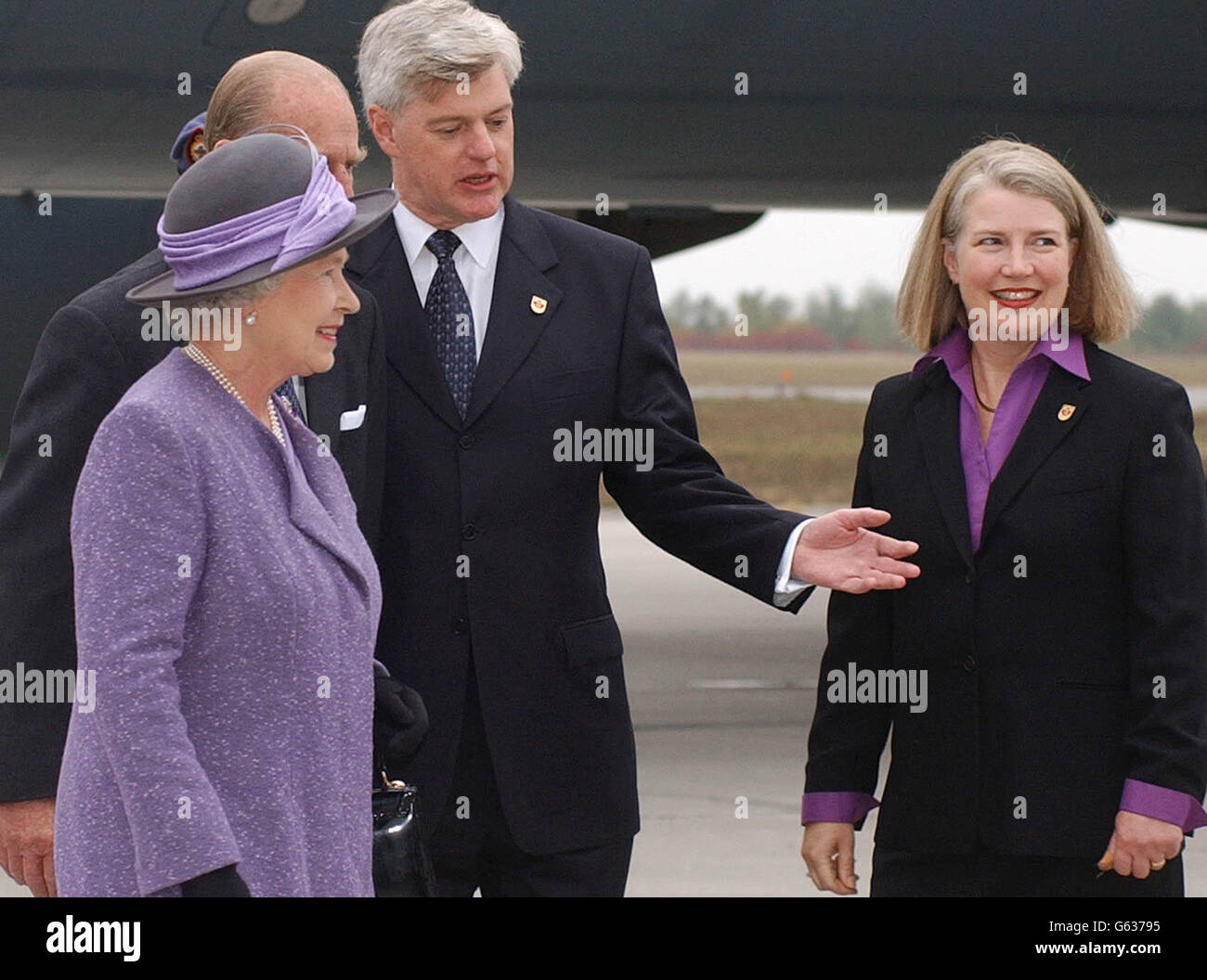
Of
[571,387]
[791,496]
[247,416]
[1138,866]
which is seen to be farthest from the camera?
[791,496]

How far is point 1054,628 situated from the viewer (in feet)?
7.94

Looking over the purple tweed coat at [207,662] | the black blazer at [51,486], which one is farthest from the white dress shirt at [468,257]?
the purple tweed coat at [207,662]

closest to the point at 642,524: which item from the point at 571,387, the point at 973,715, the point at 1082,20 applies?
the point at 571,387

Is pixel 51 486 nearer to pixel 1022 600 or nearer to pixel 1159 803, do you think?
pixel 1022 600

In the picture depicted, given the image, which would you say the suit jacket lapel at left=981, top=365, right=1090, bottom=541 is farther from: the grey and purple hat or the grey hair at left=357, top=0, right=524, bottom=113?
the grey and purple hat

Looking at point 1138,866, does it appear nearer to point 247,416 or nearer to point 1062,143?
point 247,416

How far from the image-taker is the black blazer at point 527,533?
2590 millimetres

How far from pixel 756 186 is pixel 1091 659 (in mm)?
4848

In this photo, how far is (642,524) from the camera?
2.78 metres

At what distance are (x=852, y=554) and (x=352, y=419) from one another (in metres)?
0.70

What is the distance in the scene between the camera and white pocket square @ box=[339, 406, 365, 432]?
2412mm

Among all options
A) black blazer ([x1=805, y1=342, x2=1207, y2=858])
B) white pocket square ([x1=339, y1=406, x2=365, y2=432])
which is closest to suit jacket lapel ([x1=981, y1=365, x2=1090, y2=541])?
black blazer ([x1=805, y1=342, x2=1207, y2=858])

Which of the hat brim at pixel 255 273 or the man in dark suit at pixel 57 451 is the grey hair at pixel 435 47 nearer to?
the man in dark suit at pixel 57 451
